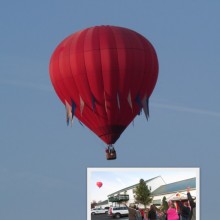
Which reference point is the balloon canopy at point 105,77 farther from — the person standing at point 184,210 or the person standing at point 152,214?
the person standing at point 184,210

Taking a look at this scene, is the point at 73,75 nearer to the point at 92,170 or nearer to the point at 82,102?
the point at 82,102

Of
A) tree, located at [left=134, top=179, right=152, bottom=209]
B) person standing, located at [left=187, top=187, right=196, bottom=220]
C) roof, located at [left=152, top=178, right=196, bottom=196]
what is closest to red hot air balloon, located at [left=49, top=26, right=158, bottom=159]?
tree, located at [left=134, top=179, right=152, bottom=209]

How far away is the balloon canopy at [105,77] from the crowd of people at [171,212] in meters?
5.61

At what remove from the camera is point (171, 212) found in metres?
106

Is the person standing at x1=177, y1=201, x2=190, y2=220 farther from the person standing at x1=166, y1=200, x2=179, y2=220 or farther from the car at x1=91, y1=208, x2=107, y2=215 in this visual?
the car at x1=91, y1=208, x2=107, y2=215

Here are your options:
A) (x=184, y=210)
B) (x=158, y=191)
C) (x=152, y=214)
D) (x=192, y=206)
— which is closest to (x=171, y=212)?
(x=152, y=214)

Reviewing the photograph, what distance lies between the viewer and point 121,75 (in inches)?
4080

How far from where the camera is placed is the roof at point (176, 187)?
108 metres

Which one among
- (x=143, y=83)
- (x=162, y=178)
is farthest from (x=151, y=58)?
(x=162, y=178)

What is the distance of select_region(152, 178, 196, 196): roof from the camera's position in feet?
356

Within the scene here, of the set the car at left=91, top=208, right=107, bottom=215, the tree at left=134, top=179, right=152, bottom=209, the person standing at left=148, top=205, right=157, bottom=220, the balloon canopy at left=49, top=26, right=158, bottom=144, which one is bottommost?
the person standing at left=148, top=205, right=157, bottom=220

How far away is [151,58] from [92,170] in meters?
10.5

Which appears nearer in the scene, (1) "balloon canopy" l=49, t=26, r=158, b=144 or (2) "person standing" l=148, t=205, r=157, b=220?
(1) "balloon canopy" l=49, t=26, r=158, b=144

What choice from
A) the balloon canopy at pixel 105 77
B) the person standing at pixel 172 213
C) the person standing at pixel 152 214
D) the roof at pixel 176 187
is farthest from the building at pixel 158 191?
the balloon canopy at pixel 105 77
